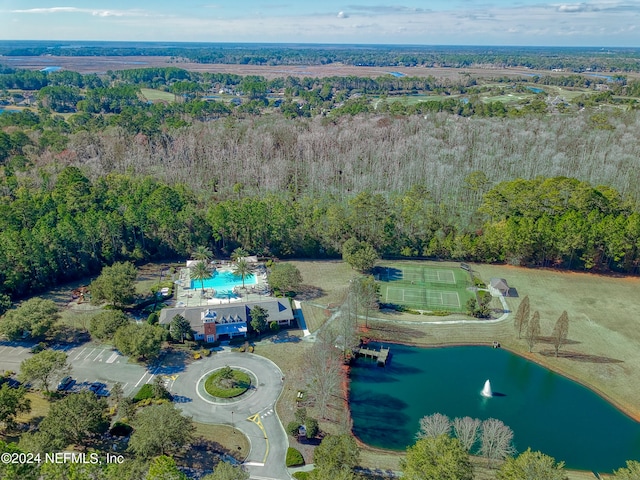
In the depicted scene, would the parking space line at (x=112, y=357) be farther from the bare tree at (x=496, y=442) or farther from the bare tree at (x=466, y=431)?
the bare tree at (x=496, y=442)

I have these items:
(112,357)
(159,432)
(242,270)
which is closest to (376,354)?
(242,270)

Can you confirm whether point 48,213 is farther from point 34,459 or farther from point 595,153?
point 595,153

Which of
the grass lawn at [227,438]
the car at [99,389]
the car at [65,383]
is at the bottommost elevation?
the grass lawn at [227,438]

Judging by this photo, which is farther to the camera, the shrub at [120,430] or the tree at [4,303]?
the tree at [4,303]

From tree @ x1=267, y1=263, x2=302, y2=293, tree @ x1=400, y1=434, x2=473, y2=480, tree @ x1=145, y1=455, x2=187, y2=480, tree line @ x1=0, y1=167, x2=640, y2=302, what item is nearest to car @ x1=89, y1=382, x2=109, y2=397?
tree @ x1=145, y1=455, x2=187, y2=480

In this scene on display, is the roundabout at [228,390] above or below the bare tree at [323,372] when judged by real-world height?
below

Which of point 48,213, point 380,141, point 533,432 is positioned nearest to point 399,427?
point 533,432

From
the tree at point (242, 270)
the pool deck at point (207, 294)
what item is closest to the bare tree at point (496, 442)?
the pool deck at point (207, 294)
